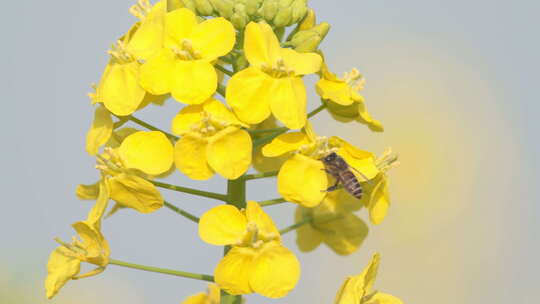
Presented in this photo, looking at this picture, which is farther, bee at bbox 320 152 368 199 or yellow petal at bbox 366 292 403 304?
yellow petal at bbox 366 292 403 304

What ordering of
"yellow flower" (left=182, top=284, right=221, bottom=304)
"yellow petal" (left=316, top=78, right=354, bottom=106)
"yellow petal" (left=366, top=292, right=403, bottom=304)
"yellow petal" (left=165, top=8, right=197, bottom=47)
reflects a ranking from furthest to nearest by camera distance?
"yellow flower" (left=182, top=284, right=221, bottom=304), "yellow petal" (left=366, top=292, right=403, bottom=304), "yellow petal" (left=316, top=78, right=354, bottom=106), "yellow petal" (left=165, top=8, right=197, bottom=47)

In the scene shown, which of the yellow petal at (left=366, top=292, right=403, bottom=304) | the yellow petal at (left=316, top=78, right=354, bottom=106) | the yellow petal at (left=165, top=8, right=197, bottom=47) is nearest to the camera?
the yellow petal at (left=165, top=8, right=197, bottom=47)

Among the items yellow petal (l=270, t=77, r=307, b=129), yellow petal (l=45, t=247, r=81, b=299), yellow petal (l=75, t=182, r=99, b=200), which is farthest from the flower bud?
yellow petal (l=45, t=247, r=81, b=299)

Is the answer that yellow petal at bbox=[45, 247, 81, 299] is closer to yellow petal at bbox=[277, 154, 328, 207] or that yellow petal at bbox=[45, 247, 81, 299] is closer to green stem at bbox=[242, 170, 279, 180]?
green stem at bbox=[242, 170, 279, 180]

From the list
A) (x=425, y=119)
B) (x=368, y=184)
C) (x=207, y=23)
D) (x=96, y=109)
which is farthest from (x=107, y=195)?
(x=425, y=119)

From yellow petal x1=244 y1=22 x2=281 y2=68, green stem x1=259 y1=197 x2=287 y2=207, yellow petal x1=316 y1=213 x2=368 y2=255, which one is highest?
yellow petal x1=244 y1=22 x2=281 y2=68

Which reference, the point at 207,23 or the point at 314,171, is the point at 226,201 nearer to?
the point at 314,171

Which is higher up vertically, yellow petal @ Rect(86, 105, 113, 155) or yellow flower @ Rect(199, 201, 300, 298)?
yellow petal @ Rect(86, 105, 113, 155)
